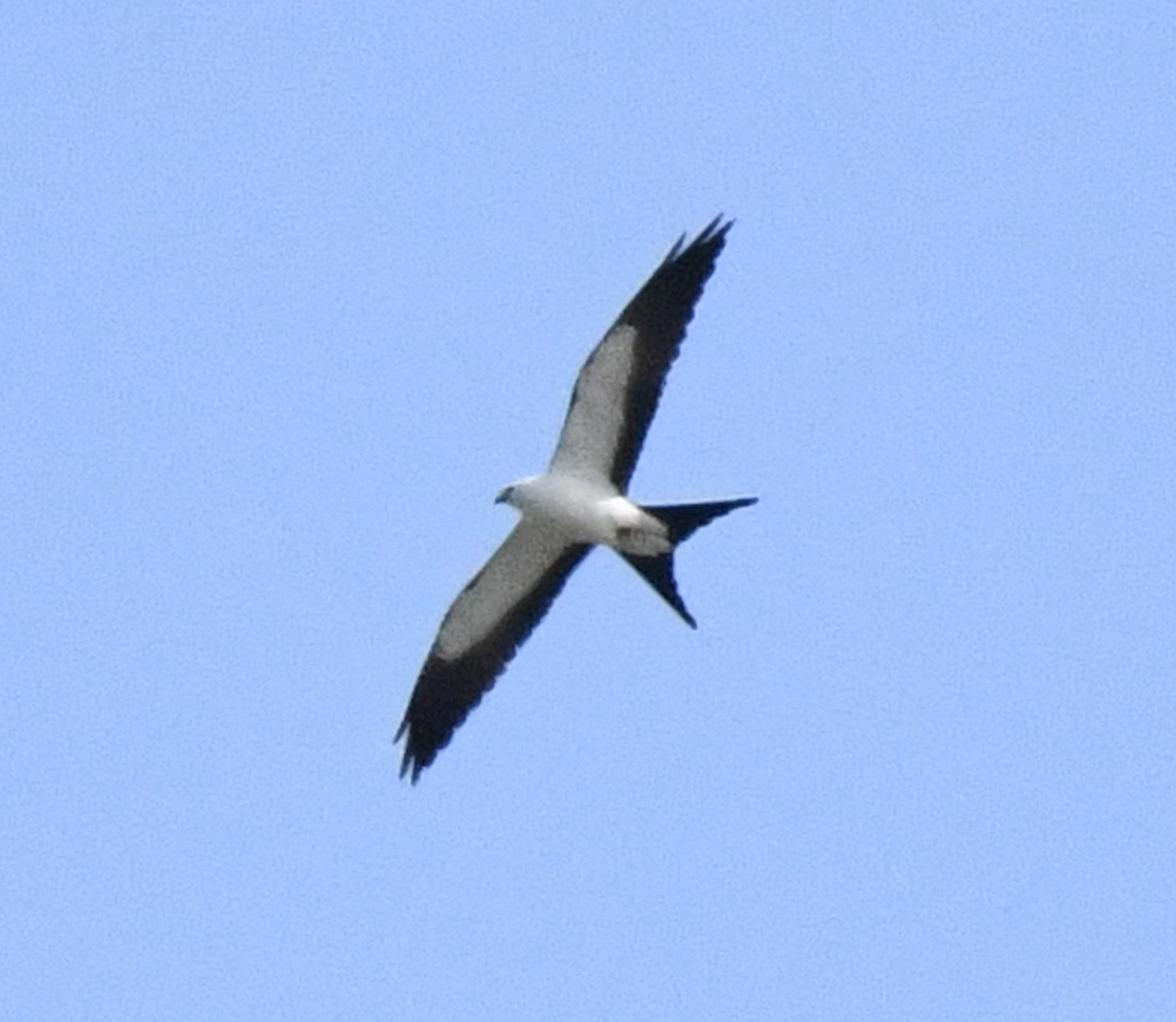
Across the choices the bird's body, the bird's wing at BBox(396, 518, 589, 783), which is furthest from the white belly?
the bird's wing at BBox(396, 518, 589, 783)

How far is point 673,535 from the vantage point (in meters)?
19.9

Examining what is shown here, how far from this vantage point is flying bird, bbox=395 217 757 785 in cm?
2003

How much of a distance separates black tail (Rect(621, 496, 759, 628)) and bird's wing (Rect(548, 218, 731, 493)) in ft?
1.86

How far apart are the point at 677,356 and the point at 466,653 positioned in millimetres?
2778

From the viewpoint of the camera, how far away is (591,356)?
2008cm

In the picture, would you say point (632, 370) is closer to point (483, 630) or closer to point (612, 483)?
A: point (612, 483)

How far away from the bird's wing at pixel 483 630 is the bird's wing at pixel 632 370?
780 mm

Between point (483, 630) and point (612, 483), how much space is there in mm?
1695

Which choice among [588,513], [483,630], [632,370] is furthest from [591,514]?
[483,630]

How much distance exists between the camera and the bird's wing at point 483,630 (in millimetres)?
21125

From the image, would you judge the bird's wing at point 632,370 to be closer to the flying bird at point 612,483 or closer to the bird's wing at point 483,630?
the flying bird at point 612,483

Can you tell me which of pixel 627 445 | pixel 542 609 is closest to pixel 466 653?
pixel 542 609

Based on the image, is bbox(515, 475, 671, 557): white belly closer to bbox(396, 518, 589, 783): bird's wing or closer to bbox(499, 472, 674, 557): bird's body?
bbox(499, 472, 674, 557): bird's body

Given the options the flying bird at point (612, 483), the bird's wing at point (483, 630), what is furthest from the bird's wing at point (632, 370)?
the bird's wing at point (483, 630)
